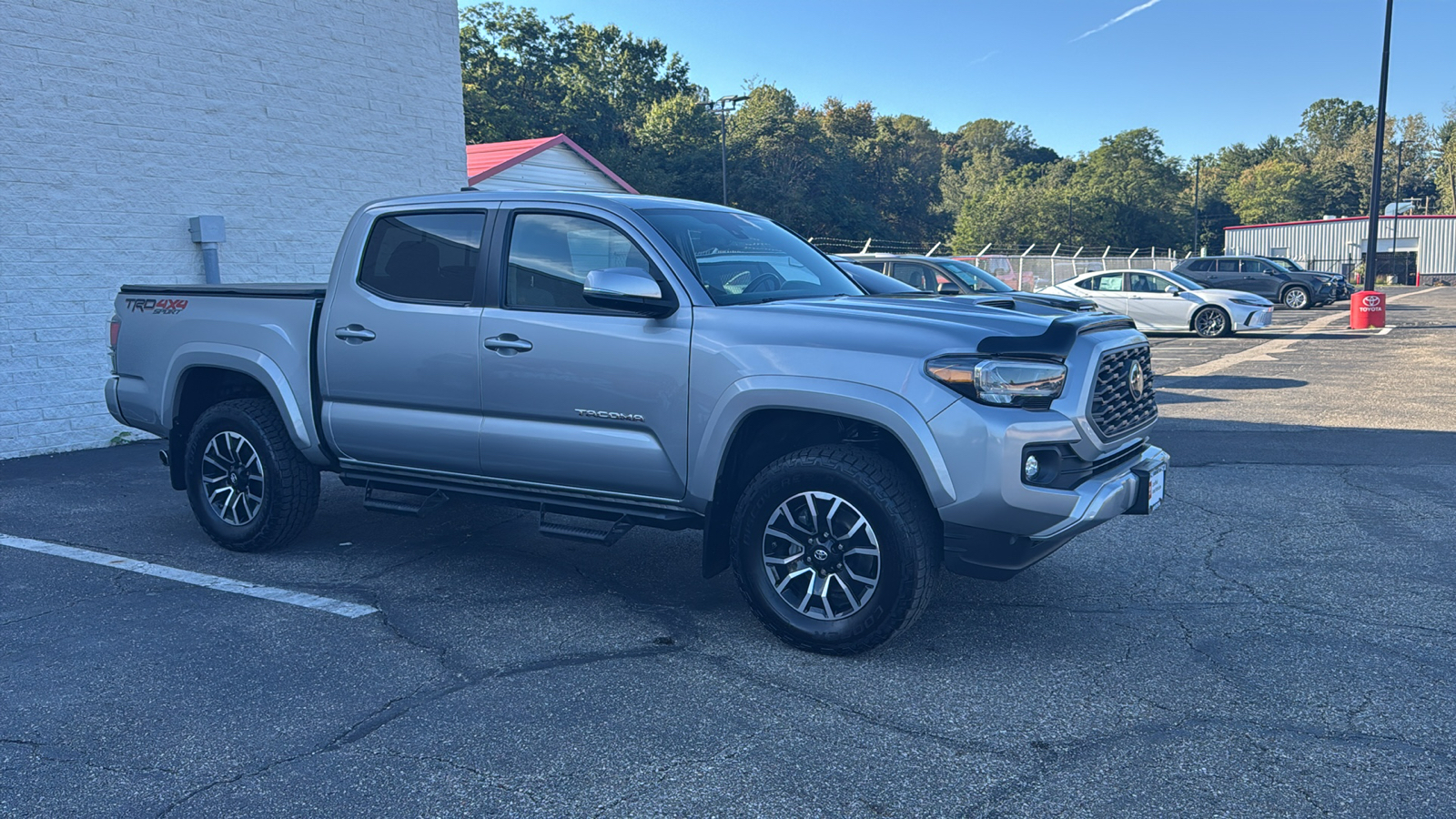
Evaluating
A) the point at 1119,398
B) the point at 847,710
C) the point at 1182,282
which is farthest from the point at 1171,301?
the point at 847,710

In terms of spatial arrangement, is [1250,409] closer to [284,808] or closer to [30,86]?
[284,808]

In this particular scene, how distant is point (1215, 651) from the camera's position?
4.26m

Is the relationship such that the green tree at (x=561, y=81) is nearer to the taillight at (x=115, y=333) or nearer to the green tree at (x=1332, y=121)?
the taillight at (x=115, y=333)

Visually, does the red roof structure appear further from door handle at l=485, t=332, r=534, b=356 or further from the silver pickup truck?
Result: door handle at l=485, t=332, r=534, b=356

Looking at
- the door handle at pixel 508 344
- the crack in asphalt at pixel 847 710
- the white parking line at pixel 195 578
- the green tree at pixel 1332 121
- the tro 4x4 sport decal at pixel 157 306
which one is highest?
the green tree at pixel 1332 121

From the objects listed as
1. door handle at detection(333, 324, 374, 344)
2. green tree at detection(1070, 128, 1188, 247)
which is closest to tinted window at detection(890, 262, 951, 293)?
door handle at detection(333, 324, 374, 344)

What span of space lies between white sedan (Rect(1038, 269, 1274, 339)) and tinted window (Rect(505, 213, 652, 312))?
16.5m

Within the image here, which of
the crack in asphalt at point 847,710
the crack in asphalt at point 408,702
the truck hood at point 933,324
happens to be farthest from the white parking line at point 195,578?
the truck hood at point 933,324

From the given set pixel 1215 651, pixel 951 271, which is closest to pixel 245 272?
pixel 951 271

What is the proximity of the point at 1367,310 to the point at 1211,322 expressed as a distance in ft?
11.9

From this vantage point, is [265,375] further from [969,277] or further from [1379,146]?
[1379,146]

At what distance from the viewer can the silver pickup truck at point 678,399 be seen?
13.2 feet

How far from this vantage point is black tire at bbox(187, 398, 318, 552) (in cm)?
574

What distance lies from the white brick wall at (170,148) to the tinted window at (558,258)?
7066 millimetres
